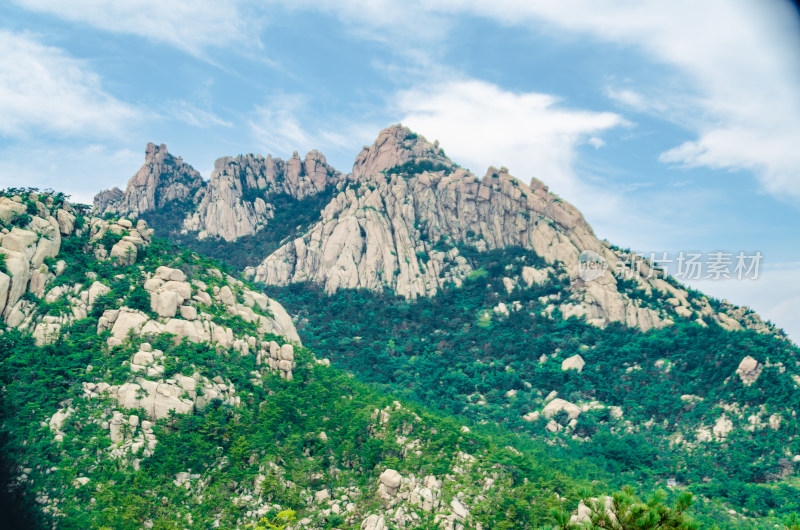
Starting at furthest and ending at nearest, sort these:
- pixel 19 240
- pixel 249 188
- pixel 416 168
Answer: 1. pixel 249 188
2. pixel 416 168
3. pixel 19 240

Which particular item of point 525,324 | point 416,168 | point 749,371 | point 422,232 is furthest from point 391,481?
point 416,168

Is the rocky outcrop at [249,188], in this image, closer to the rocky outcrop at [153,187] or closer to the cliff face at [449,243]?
the rocky outcrop at [153,187]

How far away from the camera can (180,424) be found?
30391 millimetres

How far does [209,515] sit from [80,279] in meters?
19.2

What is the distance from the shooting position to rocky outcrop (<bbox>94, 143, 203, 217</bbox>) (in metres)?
120

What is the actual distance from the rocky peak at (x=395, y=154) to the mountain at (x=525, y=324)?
0.37 metres

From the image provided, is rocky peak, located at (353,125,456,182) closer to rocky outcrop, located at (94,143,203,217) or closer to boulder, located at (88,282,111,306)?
rocky outcrop, located at (94,143,203,217)

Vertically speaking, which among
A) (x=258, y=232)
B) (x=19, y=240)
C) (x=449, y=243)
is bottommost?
Result: (x=19, y=240)

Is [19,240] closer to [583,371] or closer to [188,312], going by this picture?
[188,312]

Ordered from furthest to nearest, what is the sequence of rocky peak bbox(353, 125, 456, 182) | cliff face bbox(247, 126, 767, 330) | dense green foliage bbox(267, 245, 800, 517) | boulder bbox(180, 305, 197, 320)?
rocky peak bbox(353, 125, 456, 182) → cliff face bbox(247, 126, 767, 330) → dense green foliage bbox(267, 245, 800, 517) → boulder bbox(180, 305, 197, 320)

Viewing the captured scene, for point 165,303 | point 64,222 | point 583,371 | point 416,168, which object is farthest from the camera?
point 416,168

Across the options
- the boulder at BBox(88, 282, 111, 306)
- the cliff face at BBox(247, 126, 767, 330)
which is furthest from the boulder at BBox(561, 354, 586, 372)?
the boulder at BBox(88, 282, 111, 306)

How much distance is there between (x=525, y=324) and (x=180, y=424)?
57.5 metres

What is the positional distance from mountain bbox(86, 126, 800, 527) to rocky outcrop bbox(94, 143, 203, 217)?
5.23 meters
